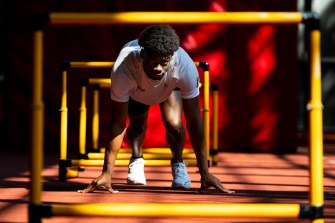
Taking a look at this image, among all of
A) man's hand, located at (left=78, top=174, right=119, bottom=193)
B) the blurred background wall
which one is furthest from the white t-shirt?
the blurred background wall

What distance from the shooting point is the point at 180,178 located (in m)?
4.66

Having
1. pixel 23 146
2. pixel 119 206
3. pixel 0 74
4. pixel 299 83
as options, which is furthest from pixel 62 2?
pixel 119 206

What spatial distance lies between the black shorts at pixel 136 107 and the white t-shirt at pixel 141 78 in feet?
1.91

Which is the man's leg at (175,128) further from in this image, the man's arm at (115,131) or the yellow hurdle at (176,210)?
the yellow hurdle at (176,210)

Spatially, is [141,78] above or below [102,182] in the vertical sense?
above

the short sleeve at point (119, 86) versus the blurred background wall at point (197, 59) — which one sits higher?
the blurred background wall at point (197, 59)

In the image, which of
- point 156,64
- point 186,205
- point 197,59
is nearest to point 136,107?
point 156,64

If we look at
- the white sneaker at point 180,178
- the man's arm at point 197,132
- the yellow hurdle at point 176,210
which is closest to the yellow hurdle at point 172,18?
the yellow hurdle at point 176,210

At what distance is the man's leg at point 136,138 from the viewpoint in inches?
184

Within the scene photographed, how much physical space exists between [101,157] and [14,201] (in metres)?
1.73

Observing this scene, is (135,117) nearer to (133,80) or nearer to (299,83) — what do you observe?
(133,80)

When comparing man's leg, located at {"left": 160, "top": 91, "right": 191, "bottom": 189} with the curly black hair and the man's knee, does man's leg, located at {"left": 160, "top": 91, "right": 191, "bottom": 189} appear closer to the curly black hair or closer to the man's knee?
the man's knee

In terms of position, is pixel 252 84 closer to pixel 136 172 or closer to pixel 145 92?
pixel 136 172

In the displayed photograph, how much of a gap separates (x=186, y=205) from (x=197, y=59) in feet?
19.2
